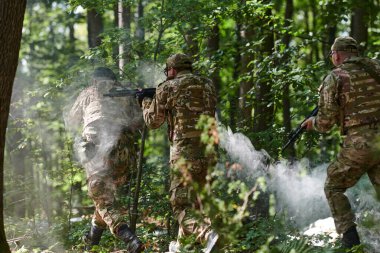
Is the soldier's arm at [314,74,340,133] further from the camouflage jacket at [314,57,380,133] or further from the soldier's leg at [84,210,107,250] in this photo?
the soldier's leg at [84,210,107,250]

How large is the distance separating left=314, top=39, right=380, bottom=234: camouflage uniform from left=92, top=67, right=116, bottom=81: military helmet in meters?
3.24

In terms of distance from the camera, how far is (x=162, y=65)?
28.2 feet

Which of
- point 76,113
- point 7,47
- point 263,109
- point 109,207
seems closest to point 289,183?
point 263,109

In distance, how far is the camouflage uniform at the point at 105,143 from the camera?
754 cm

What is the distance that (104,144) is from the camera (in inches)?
305

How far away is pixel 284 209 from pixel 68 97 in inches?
158

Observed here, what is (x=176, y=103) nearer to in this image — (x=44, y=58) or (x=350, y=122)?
(x=350, y=122)

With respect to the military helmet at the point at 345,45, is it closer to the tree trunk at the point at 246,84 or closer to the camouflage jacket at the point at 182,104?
the camouflage jacket at the point at 182,104

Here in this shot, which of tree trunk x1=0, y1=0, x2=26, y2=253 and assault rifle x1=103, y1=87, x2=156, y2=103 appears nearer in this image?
tree trunk x1=0, y1=0, x2=26, y2=253

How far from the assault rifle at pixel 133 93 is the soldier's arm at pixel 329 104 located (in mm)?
2155

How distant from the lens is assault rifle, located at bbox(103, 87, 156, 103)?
277 inches

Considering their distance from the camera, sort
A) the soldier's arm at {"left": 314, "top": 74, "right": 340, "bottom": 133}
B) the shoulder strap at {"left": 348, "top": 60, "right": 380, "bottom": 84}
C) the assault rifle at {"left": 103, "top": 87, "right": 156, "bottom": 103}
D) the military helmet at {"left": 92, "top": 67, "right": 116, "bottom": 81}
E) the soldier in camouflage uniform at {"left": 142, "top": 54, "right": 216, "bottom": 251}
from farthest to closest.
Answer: the military helmet at {"left": 92, "top": 67, "right": 116, "bottom": 81} → the assault rifle at {"left": 103, "top": 87, "right": 156, "bottom": 103} → the soldier in camouflage uniform at {"left": 142, "top": 54, "right": 216, "bottom": 251} → the soldier's arm at {"left": 314, "top": 74, "right": 340, "bottom": 133} → the shoulder strap at {"left": 348, "top": 60, "right": 380, "bottom": 84}

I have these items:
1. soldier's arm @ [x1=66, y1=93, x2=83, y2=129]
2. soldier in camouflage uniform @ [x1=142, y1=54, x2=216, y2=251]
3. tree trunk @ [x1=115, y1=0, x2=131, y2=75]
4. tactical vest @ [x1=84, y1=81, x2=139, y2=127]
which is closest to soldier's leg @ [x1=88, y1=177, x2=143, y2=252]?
tactical vest @ [x1=84, y1=81, x2=139, y2=127]

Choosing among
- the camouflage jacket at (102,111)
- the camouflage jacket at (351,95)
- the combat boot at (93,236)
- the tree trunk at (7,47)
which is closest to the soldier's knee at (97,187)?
the combat boot at (93,236)
